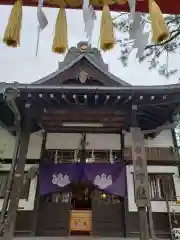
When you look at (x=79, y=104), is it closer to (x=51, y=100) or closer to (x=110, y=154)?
(x=51, y=100)

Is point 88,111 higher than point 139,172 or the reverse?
higher

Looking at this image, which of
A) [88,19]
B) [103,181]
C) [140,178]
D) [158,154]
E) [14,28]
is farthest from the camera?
[158,154]

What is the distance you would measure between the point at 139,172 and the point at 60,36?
5434 millimetres

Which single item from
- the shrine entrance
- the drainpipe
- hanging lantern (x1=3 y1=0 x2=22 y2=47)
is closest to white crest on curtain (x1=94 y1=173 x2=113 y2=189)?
the shrine entrance

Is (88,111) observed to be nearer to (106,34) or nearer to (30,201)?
(30,201)

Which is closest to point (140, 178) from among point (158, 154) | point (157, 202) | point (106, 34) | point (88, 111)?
point (157, 202)

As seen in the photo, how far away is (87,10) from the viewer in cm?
312

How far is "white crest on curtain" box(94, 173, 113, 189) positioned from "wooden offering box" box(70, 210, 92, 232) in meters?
0.97

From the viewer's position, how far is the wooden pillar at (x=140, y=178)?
23.4 ft

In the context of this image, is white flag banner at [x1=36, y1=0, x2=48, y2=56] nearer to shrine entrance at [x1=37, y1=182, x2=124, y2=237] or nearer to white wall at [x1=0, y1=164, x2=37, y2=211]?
shrine entrance at [x1=37, y1=182, x2=124, y2=237]

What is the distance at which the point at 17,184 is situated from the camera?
766 centimetres

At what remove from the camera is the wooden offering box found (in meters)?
8.56

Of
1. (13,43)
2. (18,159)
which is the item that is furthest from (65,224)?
(13,43)

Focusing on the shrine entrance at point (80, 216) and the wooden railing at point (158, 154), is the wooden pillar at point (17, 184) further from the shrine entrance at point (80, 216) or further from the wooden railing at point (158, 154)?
the wooden railing at point (158, 154)
